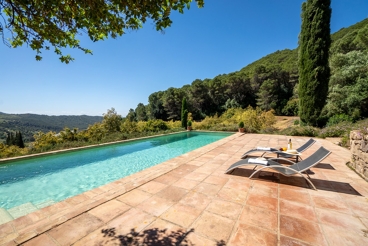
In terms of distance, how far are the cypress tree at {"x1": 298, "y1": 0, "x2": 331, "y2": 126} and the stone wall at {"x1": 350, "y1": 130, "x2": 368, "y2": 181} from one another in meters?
8.68

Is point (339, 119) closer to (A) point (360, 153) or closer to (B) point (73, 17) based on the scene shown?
(A) point (360, 153)

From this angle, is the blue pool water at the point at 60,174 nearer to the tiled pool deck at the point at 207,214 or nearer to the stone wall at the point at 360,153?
the tiled pool deck at the point at 207,214

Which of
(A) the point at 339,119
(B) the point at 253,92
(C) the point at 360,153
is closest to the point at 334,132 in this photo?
(A) the point at 339,119

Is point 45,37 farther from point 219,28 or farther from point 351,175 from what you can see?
point 219,28

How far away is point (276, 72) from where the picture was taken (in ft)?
94.8

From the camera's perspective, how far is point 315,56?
1088 centimetres

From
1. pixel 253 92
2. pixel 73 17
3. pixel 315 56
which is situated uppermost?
pixel 253 92

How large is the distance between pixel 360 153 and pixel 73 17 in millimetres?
6249

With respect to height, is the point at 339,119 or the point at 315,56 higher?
the point at 315,56

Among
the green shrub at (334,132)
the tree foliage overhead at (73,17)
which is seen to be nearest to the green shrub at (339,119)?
the green shrub at (334,132)

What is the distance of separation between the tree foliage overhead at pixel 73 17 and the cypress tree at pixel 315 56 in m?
12.3

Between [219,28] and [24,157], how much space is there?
12643 millimetres

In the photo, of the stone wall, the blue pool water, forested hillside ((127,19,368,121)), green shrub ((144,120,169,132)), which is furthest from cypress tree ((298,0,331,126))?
green shrub ((144,120,169,132))

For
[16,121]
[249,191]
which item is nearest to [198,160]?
[249,191]
